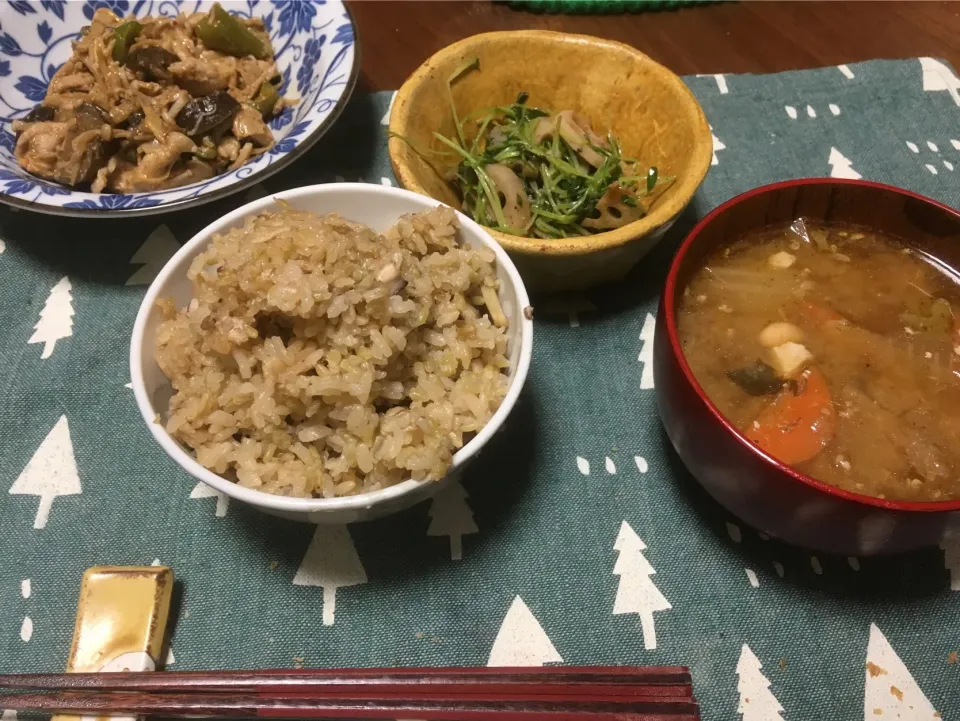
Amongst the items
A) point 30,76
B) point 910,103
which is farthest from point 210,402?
point 910,103

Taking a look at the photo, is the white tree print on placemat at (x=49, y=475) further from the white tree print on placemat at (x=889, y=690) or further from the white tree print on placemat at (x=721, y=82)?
the white tree print on placemat at (x=721, y=82)

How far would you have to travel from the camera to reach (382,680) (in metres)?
1.08

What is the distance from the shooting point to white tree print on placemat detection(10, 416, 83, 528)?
1411mm

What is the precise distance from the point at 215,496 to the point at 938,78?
2.52m

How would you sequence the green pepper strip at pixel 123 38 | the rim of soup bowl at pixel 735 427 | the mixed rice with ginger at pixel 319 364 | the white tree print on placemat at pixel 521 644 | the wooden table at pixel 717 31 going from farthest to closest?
the wooden table at pixel 717 31 → the green pepper strip at pixel 123 38 → the white tree print on placemat at pixel 521 644 → the mixed rice with ginger at pixel 319 364 → the rim of soup bowl at pixel 735 427

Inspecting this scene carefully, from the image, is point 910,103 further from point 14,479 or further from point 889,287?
point 14,479

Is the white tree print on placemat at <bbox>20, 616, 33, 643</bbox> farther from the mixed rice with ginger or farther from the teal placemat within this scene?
the mixed rice with ginger

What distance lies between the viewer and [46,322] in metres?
1.67

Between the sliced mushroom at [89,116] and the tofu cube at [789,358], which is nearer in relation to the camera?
the tofu cube at [789,358]

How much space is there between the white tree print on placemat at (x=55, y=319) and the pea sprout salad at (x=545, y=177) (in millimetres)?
1002

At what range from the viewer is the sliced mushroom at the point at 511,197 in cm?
166

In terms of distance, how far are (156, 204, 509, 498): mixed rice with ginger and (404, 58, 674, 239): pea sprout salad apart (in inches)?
19.7

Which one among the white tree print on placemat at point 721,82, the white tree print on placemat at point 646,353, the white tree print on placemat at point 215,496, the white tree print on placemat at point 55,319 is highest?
the white tree print on placemat at point 721,82

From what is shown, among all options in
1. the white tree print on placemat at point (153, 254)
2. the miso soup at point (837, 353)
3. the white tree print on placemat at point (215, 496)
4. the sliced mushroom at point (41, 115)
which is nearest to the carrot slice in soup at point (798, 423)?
the miso soup at point (837, 353)
